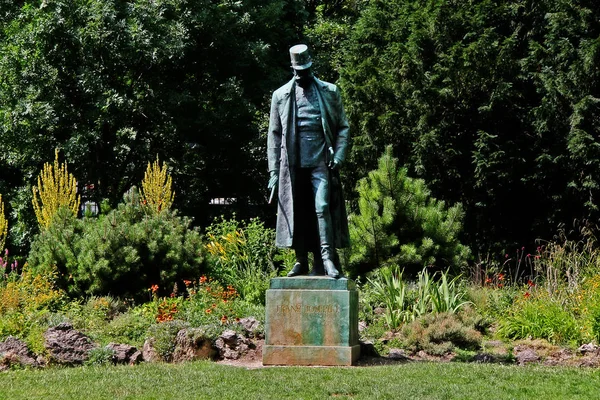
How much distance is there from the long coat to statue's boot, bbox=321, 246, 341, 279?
26 cm

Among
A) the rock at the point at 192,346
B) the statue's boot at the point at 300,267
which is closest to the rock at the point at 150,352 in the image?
the rock at the point at 192,346

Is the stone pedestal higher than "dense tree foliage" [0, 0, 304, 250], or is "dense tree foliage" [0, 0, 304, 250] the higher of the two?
"dense tree foliage" [0, 0, 304, 250]

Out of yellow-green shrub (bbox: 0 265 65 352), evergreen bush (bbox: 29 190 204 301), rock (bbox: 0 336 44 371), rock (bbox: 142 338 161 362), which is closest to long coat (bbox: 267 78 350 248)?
rock (bbox: 142 338 161 362)

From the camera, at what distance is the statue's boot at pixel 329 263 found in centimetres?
1000

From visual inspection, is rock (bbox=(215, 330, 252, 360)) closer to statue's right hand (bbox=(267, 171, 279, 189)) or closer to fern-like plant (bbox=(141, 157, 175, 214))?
statue's right hand (bbox=(267, 171, 279, 189))

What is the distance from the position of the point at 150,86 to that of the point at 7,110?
3.31 meters

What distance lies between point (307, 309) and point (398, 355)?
4.80ft

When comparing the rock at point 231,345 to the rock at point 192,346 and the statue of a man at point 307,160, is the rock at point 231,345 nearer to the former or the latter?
the rock at point 192,346

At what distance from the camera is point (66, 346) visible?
10.2 m

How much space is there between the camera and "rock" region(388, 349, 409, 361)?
34.7 feet

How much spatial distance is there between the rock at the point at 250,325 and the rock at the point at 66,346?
5.84 feet

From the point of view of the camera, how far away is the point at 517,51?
63.5 ft

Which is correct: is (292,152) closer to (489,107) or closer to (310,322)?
(310,322)

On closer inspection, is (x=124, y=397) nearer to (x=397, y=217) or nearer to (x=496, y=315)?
(x=496, y=315)
